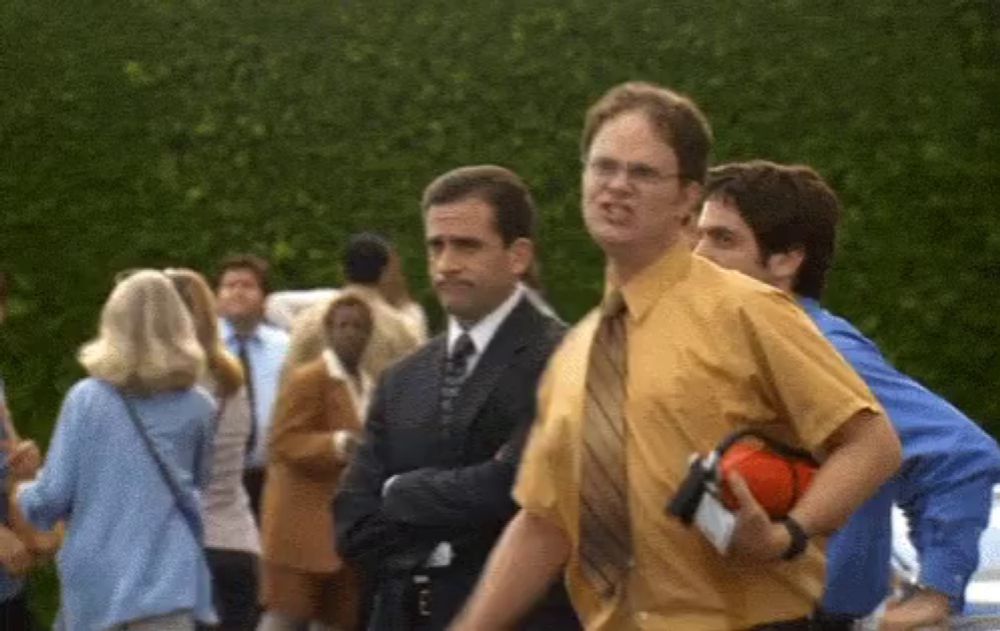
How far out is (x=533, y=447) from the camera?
17.1 feet

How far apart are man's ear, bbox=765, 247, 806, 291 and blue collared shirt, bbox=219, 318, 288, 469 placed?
5649 mm

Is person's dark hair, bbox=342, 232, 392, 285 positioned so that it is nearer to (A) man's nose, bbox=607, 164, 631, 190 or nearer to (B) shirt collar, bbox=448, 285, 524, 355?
(B) shirt collar, bbox=448, 285, 524, 355

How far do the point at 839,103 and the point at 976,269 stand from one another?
104 centimetres

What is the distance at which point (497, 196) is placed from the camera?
6633 millimetres

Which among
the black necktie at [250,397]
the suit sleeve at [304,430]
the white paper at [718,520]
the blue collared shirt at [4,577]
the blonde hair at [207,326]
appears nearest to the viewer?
the white paper at [718,520]

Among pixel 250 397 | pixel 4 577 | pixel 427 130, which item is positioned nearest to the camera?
pixel 4 577

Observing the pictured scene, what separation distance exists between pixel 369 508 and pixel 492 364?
1.57ft

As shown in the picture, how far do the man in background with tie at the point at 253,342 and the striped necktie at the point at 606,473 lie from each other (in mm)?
6569

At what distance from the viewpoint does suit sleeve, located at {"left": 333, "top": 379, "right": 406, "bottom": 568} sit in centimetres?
664

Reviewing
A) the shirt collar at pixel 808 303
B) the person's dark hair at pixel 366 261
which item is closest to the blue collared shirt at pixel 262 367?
the person's dark hair at pixel 366 261

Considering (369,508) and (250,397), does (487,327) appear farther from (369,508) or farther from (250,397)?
(250,397)

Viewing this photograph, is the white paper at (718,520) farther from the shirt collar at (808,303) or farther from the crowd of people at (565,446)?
the shirt collar at (808,303)

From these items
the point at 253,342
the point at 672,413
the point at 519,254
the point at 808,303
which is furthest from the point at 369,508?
the point at 253,342

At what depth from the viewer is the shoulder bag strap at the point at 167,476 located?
338 inches
